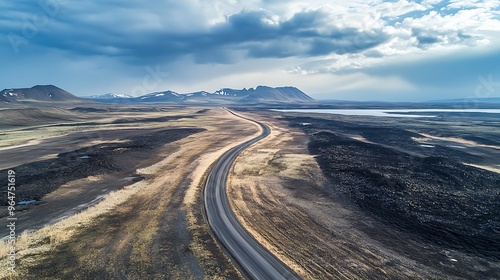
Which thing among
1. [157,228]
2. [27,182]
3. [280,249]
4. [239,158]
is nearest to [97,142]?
[27,182]

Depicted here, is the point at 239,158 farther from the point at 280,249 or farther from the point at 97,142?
the point at 97,142

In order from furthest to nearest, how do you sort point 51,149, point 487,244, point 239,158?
point 51,149 < point 239,158 < point 487,244

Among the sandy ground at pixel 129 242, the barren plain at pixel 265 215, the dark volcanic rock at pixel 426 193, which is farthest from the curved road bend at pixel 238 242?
the dark volcanic rock at pixel 426 193

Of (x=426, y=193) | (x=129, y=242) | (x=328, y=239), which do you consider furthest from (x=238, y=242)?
(x=426, y=193)

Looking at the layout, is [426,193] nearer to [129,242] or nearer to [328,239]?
[328,239]

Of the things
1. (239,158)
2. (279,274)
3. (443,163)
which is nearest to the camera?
(279,274)

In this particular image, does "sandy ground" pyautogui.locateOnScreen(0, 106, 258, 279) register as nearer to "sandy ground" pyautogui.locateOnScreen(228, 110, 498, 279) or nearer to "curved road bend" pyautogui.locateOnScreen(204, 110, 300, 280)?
"curved road bend" pyautogui.locateOnScreen(204, 110, 300, 280)
